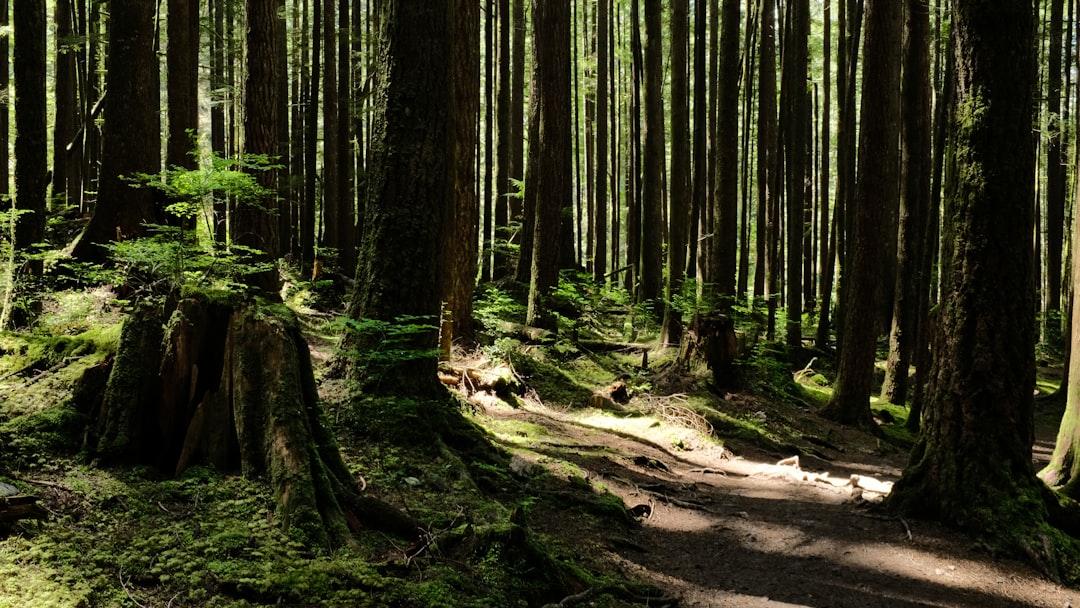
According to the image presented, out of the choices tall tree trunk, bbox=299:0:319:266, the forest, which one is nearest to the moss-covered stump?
the forest

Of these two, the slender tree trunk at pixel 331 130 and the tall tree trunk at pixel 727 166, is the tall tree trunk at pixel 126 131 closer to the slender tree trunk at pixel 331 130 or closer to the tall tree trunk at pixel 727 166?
the slender tree trunk at pixel 331 130

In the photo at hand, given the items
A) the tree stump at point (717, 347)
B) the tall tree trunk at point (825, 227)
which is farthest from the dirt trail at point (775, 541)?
the tall tree trunk at point (825, 227)

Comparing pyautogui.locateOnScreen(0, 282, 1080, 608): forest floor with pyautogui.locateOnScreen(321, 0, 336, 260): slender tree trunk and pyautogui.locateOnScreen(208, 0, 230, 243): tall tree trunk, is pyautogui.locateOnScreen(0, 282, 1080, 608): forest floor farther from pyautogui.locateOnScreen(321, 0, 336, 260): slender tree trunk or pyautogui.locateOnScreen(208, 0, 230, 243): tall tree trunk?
pyautogui.locateOnScreen(208, 0, 230, 243): tall tree trunk

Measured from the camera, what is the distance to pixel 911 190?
42.4 feet

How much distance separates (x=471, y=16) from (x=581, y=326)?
264 inches

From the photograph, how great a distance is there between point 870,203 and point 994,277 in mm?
5995

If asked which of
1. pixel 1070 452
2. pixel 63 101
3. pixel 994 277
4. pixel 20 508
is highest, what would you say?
pixel 63 101

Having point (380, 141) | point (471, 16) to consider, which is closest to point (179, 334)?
point (380, 141)

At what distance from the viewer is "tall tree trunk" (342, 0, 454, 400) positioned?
6656mm

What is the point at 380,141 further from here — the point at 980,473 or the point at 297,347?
the point at 980,473

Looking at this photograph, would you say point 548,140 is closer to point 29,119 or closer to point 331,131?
point 29,119

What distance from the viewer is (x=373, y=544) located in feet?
13.8

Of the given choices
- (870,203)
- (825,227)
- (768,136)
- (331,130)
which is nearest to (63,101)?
(331,130)

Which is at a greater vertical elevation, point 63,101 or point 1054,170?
point 63,101
